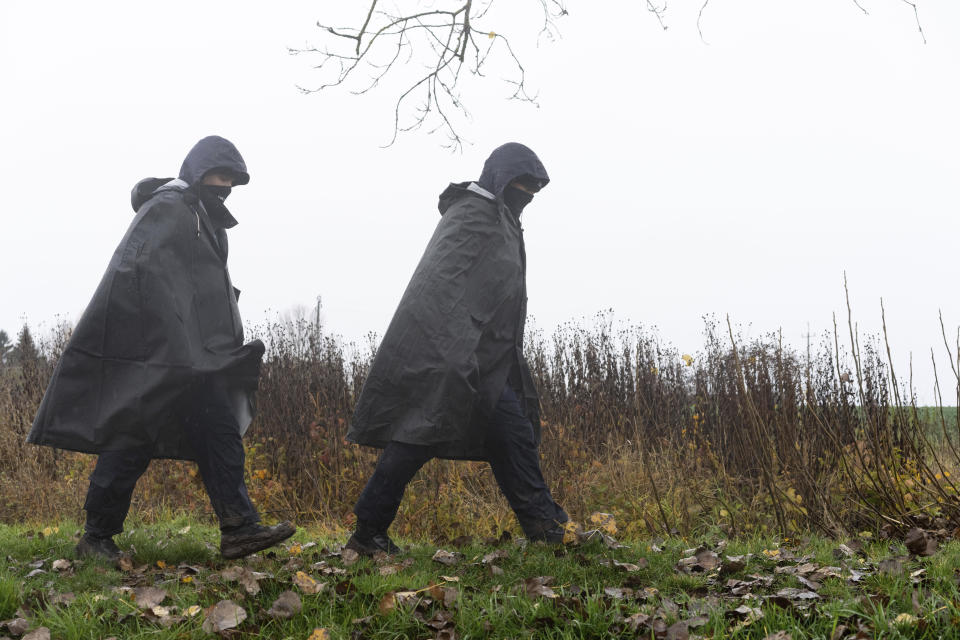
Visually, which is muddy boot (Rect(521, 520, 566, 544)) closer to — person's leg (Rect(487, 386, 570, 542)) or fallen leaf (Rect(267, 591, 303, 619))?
person's leg (Rect(487, 386, 570, 542))

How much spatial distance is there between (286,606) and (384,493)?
98 cm

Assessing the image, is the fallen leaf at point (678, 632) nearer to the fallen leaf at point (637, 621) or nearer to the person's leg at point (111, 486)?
the fallen leaf at point (637, 621)

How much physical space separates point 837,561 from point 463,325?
6.72ft

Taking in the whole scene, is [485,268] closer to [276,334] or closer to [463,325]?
[463,325]

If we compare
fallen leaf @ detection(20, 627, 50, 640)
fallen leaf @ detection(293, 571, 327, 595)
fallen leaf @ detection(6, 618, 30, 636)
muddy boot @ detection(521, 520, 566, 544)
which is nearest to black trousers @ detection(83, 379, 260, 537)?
fallen leaf @ detection(293, 571, 327, 595)

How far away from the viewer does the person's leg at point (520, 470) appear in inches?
158

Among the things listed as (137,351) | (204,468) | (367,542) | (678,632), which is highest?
(137,351)

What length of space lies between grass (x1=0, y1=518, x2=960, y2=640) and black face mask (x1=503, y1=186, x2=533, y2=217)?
1.80 meters

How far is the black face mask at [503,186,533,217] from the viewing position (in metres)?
4.30

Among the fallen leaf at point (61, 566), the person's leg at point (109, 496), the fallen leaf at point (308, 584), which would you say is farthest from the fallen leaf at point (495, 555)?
the fallen leaf at point (61, 566)

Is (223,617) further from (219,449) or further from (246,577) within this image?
(219,449)

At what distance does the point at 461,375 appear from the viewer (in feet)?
12.3

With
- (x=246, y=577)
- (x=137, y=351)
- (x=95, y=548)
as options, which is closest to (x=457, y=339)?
(x=246, y=577)

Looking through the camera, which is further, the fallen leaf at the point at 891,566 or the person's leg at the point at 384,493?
the person's leg at the point at 384,493
